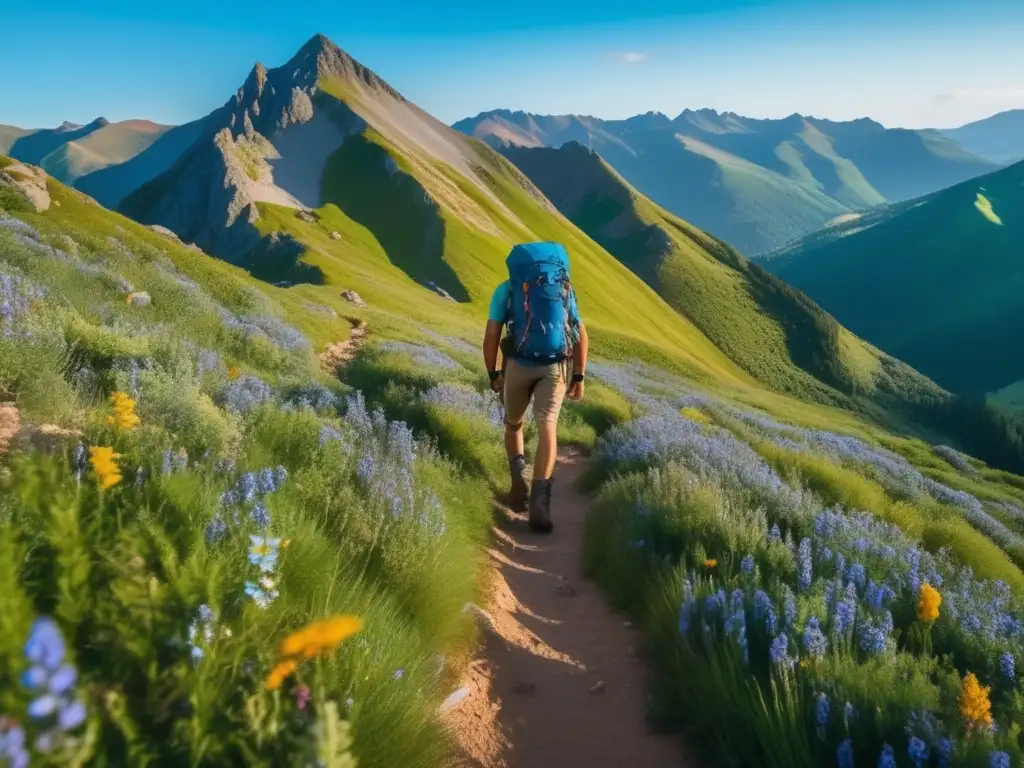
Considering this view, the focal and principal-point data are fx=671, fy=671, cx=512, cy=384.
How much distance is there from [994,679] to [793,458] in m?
6.03

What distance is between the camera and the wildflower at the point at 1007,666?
3.61 metres

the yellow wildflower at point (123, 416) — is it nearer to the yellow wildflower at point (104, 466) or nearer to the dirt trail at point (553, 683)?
the yellow wildflower at point (104, 466)

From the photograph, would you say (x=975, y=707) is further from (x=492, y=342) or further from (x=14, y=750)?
(x=492, y=342)

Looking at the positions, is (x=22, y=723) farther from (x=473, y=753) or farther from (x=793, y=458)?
(x=793, y=458)

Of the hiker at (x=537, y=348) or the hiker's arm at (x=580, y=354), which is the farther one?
the hiker's arm at (x=580, y=354)

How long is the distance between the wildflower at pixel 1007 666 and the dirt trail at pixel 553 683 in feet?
5.86

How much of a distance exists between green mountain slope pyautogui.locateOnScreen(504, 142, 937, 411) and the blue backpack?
10804 cm

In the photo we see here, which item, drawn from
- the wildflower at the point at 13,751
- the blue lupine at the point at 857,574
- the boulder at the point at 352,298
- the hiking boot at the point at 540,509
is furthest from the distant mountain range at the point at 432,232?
the wildflower at the point at 13,751

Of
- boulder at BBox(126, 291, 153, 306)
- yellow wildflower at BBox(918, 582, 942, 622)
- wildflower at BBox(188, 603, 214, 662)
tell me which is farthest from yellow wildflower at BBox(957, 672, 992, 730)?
boulder at BBox(126, 291, 153, 306)

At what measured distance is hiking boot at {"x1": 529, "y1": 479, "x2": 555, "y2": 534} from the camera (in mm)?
7355

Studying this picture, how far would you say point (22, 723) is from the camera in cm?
146

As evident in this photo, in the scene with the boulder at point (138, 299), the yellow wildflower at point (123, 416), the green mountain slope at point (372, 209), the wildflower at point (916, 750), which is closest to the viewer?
the wildflower at point (916, 750)

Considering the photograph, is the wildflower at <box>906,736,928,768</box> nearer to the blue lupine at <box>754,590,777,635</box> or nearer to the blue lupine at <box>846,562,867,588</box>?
the blue lupine at <box>754,590,777,635</box>

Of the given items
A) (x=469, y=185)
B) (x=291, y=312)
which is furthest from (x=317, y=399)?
(x=469, y=185)
